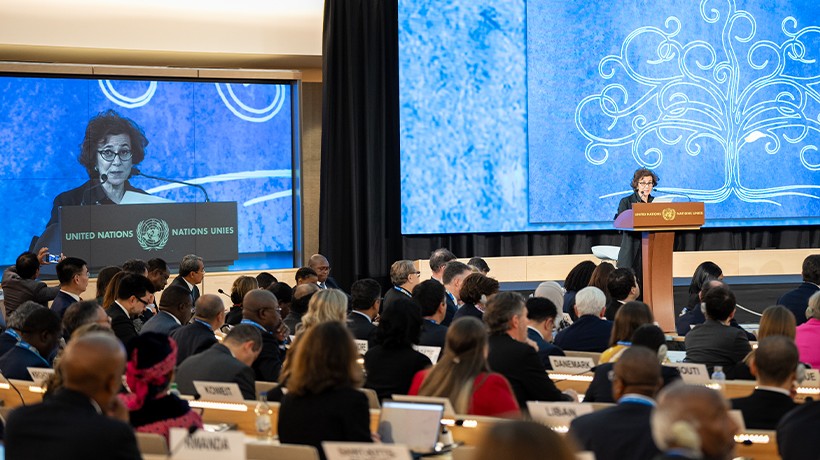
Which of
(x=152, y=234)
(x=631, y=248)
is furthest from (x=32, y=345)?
(x=631, y=248)

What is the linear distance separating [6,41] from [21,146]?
112cm

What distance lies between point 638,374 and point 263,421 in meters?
1.68

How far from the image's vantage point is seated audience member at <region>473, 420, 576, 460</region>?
1.68 metres

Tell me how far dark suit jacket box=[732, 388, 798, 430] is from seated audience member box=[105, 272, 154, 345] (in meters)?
4.19

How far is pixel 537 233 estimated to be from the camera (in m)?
13.4

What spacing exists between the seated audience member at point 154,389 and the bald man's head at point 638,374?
161 centimetres

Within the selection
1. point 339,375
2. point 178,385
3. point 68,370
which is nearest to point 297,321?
point 178,385

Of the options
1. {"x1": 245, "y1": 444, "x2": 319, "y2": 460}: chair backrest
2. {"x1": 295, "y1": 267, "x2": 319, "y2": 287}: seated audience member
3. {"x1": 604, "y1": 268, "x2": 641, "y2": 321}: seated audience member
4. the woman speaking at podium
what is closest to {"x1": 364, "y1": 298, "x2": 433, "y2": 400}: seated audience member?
{"x1": 245, "y1": 444, "x2": 319, "y2": 460}: chair backrest

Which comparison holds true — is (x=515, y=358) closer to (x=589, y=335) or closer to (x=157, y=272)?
(x=589, y=335)

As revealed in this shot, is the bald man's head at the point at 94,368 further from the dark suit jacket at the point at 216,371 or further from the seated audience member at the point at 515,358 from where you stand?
the seated audience member at the point at 515,358

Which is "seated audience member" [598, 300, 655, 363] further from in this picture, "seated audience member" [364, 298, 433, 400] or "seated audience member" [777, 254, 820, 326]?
"seated audience member" [777, 254, 820, 326]

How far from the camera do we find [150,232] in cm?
1180

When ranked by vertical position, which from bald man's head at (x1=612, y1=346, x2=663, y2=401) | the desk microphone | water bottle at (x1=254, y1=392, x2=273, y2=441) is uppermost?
the desk microphone

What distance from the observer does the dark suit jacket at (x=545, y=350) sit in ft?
20.4
